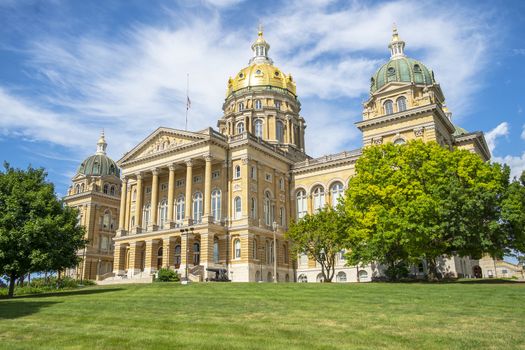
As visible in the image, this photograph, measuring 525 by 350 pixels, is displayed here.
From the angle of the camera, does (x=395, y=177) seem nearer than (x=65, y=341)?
No

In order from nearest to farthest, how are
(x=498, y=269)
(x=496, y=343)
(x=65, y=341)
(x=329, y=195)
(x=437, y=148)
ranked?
(x=496, y=343)
(x=65, y=341)
(x=437, y=148)
(x=329, y=195)
(x=498, y=269)

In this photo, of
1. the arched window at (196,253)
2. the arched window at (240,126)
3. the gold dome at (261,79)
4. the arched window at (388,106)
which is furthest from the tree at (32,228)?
the gold dome at (261,79)

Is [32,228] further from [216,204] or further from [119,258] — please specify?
[119,258]

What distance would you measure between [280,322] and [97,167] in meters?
80.4

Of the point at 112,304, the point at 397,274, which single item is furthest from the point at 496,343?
the point at 397,274

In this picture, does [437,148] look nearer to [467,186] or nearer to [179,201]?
[467,186]

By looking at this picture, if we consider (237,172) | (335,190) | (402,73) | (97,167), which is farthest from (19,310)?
(97,167)

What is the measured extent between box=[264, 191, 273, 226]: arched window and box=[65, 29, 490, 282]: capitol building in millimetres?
124

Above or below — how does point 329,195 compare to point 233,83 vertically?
below

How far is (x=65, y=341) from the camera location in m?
14.0

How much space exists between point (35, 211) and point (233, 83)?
49336mm

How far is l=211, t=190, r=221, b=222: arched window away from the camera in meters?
56.2

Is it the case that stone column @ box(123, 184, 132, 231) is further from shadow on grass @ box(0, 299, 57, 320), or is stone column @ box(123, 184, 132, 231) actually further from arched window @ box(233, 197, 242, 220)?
shadow on grass @ box(0, 299, 57, 320)

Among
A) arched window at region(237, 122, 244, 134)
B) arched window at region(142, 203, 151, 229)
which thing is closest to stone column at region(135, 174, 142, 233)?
arched window at region(142, 203, 151, 229)
